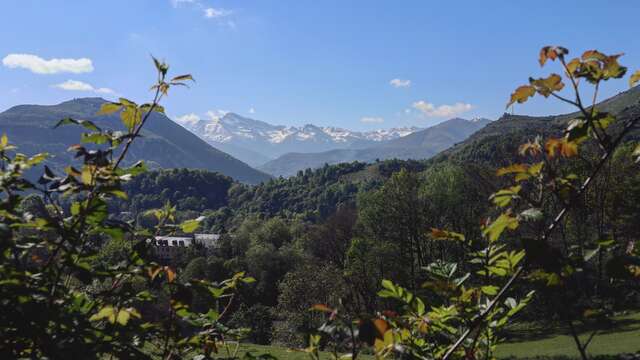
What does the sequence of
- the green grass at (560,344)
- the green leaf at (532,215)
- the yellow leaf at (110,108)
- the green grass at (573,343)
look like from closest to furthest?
the green leaf at (532,215) → the yellow leaf at (110,108) → the green grass at (560,344) → the green grass at (573,343)

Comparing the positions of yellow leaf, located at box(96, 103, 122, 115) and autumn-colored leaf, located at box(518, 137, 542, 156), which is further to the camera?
yellow leaf, located at box(96, 103, 122, 115)

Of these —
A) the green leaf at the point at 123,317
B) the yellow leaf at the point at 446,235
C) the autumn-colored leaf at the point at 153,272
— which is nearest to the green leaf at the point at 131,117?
the autumn-colored leaf at the point at 153,272

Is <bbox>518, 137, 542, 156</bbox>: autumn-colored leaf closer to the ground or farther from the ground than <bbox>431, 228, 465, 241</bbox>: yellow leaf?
farther from the ground

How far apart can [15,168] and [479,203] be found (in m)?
41.1

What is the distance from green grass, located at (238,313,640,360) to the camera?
1933 centimetres

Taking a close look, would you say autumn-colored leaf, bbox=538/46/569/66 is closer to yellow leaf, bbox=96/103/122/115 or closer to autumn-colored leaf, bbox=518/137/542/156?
autumn-colored leaf, bbox=518/137/542/156

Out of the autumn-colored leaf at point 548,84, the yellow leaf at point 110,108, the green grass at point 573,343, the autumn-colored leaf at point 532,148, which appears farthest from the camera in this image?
the green grass at point 573,343

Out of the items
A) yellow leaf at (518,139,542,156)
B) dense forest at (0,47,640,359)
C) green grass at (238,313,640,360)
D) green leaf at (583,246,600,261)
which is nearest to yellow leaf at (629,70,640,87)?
dense forest at (0,47,640,359)

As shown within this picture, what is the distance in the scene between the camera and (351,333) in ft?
4.33

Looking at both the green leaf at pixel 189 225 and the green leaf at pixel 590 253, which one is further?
the green leaf at pixel 189 225

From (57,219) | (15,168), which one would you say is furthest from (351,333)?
(15,168)

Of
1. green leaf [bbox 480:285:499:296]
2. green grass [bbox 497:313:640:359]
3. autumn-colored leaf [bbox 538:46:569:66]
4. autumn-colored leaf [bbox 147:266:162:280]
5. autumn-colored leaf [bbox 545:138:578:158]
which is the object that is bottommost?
green grass [bbox 497:313:640:359]

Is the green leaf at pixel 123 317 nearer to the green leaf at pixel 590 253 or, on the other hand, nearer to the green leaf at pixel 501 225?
the green leaf at pixel 501 225

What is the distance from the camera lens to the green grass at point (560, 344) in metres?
19.3
